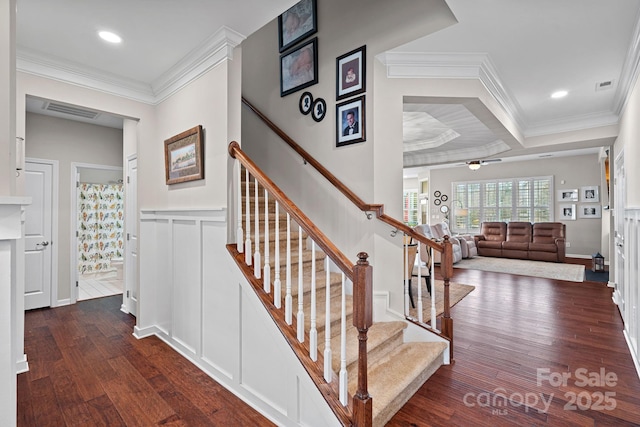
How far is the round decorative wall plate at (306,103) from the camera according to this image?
3252mm

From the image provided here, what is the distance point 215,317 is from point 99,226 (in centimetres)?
636

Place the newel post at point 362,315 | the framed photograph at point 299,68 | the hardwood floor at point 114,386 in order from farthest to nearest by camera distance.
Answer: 1. the framed photograph at point 299,68
2. the hardwood floor at point 114,386
3. the newel post at point 362,315

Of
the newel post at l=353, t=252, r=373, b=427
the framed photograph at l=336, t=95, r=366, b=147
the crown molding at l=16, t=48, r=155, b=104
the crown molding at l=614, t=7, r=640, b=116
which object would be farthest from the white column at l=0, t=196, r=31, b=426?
the crown molding at l=614, t=7, r=640, b=116

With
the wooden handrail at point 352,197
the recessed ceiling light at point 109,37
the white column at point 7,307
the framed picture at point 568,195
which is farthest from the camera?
the framed picture at point 568,195

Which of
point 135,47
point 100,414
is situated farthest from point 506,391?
point 135,47

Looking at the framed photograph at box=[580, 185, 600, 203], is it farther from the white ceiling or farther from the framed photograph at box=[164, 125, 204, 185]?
the framed photograph at box=[164, 125, 204, 185]

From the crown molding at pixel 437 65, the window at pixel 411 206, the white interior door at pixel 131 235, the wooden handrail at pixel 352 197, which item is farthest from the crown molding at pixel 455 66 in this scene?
the window at pixel 411 206

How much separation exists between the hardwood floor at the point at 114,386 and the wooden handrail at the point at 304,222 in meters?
1.18

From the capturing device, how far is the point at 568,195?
8.30m

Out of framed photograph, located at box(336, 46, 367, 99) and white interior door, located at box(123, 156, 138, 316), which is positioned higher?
framed photograph, located at box(336, 46, 367, 99)

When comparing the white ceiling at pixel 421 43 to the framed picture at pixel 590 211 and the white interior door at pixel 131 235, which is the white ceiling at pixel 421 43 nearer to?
the white interior door at pixel 131 235

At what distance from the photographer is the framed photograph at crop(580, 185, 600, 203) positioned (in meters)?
7.91

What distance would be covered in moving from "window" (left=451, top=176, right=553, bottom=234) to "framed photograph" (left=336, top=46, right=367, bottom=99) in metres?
8.00

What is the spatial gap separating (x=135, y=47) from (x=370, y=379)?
312cm
